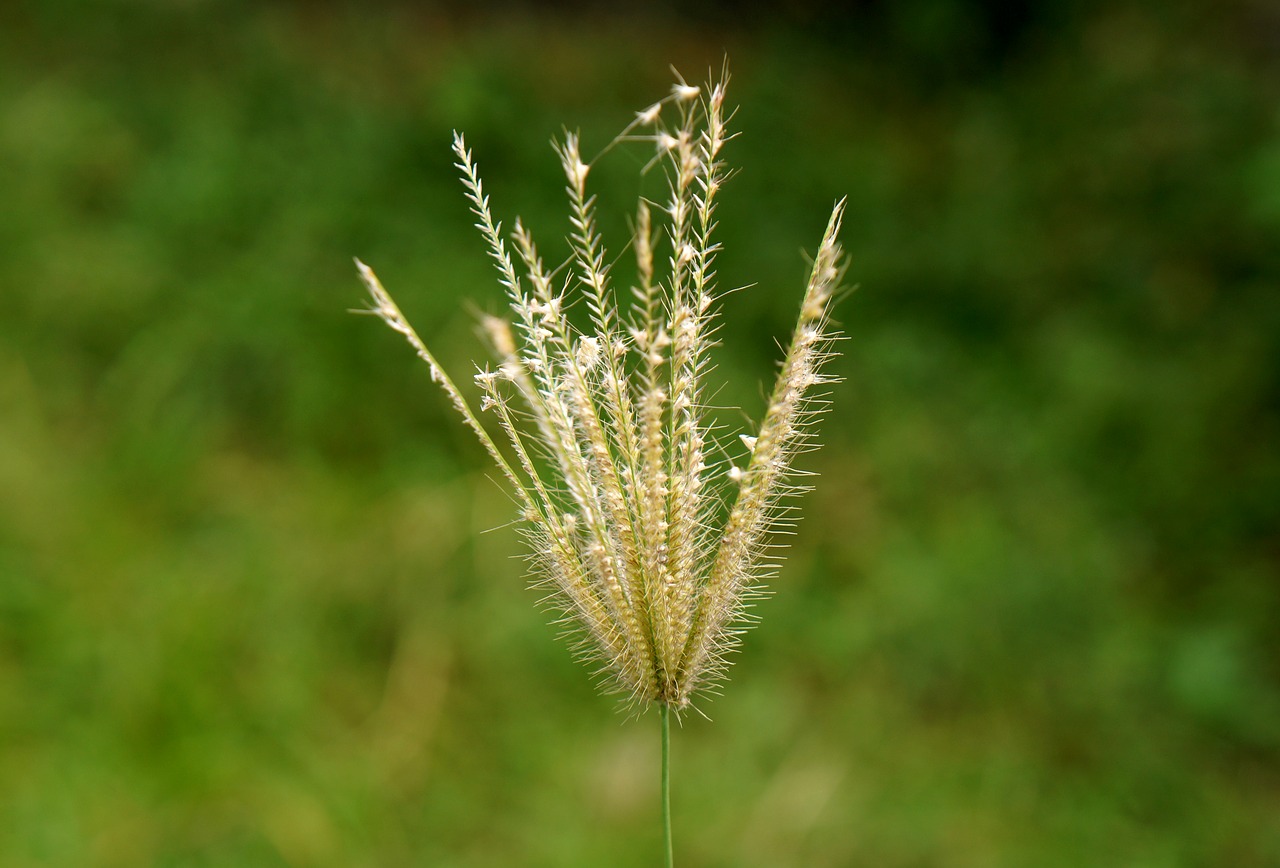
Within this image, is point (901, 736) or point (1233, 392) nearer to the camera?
point (901, 736)

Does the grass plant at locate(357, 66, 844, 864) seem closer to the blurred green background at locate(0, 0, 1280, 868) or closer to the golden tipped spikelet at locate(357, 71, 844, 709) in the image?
the golden tipped spikelet at locate(357, 71, 844, 709)

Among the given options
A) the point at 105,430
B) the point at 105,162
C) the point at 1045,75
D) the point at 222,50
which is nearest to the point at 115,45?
the point at 222,50

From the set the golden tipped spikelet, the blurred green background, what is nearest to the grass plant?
the golden tipped spikelet

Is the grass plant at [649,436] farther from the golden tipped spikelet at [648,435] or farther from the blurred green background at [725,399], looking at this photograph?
the blurred green background at [725,399]

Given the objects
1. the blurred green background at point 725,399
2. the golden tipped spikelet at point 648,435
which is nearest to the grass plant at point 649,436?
the golden tipped spikelet at point 648,435

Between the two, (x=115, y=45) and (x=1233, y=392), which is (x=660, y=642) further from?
(x=115, y=45)

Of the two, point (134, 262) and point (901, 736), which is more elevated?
point (134, 262)

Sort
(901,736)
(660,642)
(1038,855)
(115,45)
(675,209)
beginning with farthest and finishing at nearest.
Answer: (115,45) < (901,736) < (1038,855) < (660,642) < (675,209)

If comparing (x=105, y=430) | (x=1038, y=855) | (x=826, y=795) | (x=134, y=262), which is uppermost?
(x=134, y=262)
